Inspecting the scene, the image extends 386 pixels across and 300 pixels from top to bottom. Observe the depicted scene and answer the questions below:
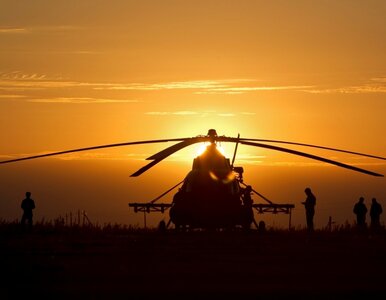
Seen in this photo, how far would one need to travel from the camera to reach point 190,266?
19.9 meters

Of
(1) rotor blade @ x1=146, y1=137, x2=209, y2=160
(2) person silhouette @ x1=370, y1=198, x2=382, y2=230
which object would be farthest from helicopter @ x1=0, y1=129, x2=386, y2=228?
(2) person silhouette @ x1=370, y1=198, x2=382, y2=230

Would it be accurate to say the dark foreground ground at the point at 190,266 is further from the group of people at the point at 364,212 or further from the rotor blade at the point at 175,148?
the group of people at the point at 364,212

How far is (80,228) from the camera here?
111 ft

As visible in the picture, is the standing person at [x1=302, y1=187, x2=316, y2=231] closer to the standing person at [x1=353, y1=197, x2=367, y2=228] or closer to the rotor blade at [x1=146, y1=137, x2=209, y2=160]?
the standing person at [x1=353, y1=197, x2=367, y2=228]

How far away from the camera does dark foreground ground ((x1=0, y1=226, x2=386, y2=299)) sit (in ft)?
51.4

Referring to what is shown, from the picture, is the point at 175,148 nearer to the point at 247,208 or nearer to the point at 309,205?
the point at 247,208

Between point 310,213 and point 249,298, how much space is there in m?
20.5

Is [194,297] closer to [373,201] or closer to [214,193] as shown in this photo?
[214,193]

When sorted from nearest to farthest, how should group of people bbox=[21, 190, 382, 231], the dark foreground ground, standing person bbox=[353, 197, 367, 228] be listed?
1. the dark foreground ground
2. group of people bbox=[21, 190, 382, 231]
3. standing person bbox=[353, 197, 367, 228]

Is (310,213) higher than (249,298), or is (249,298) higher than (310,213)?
(310,213)

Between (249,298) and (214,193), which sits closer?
(249,298)

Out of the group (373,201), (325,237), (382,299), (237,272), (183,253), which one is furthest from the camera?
(373,201)

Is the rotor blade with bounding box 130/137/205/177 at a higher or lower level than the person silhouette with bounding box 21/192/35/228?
higher

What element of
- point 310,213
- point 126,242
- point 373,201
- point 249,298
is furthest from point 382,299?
point 373,201
